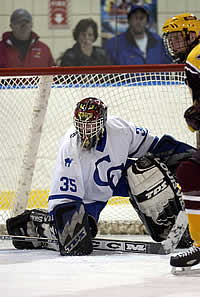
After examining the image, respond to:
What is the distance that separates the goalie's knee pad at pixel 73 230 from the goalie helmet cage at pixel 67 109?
2.17ft

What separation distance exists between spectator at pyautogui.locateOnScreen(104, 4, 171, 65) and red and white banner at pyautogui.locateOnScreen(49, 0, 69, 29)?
48 centimetres

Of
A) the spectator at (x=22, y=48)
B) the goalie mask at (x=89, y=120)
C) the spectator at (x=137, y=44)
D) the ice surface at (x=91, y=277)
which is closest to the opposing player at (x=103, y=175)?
the goalie mask at (x=89, y=120)

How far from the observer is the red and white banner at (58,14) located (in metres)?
5.40

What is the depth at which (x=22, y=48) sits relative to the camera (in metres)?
5.20

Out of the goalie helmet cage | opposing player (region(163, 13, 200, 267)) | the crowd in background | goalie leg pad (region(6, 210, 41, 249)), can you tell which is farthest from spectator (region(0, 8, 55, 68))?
opposing player (region(163, 13, 200, 267))

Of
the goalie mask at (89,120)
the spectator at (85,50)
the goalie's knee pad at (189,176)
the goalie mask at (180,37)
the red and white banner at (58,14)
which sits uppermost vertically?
the red and white banner at (58,14)

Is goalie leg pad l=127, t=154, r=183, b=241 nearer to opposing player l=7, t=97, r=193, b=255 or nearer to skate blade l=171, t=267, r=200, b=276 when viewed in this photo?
opposing player l=7, t=97, r=193, b=255

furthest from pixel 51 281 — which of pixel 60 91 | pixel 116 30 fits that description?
pixel 116 30

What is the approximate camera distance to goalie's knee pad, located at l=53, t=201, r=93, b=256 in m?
2.40

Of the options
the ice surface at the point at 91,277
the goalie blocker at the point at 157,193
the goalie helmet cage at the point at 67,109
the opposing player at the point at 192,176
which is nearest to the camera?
Result: the ice surface at the point at 91,277

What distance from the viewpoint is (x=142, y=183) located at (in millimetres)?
2543

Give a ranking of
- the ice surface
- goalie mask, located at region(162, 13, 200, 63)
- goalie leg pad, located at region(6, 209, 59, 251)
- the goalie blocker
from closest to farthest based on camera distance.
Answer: the ice surface < goalie mask, located at region(162, 13, 200, 63) < the goalie blocker < goalie leg pad, located at region(6, 209, 59, 251)

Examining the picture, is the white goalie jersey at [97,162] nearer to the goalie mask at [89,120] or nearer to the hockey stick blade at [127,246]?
the goalie mask at [89,120]

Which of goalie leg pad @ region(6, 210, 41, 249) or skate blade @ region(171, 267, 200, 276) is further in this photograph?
goalie leg pad @ region(6, 210, 41, 249)
